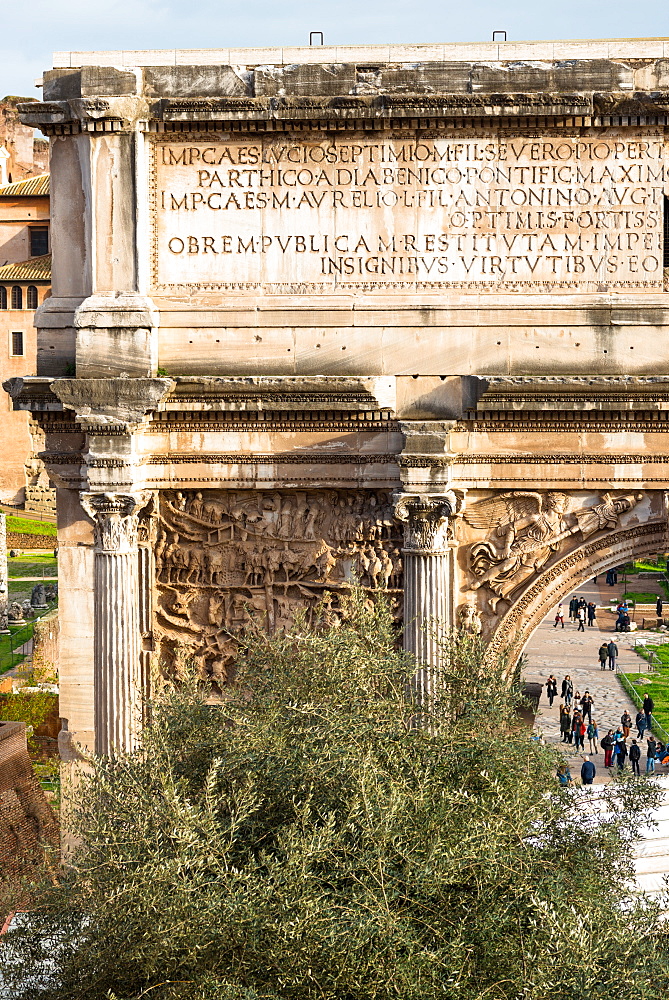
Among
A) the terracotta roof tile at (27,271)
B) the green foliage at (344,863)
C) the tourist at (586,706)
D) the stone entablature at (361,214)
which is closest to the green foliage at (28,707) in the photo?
the tourist at (586,706)

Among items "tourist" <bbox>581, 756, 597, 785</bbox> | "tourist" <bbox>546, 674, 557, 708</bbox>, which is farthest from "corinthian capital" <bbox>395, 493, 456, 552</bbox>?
"tourist" <bbox>546, 674, 557, 708</bbox>

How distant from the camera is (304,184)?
1448cm

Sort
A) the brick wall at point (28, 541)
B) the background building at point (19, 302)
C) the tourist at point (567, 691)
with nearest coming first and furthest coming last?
the tourist at point (567, 691)
the brick wall at point (28, 541)
the background building at point (19, 302)

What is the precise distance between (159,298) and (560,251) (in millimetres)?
4328

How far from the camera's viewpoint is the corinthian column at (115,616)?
14312mm

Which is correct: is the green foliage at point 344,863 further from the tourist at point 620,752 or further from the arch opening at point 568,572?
the tourist at point 620,752

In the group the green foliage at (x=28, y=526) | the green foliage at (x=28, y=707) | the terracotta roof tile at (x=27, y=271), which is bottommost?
the green foliage at (x=28, y=707)

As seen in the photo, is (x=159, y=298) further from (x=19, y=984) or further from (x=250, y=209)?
(x=19, y=984)

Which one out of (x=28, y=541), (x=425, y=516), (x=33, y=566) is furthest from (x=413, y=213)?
(x=28, y=541)

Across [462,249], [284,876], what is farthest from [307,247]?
[284,876]

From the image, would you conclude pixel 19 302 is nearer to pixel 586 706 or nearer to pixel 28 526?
pixel 28 526

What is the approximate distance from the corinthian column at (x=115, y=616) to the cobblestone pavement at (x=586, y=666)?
15312 millimetres

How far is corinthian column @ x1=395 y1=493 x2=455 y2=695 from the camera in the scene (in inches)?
551

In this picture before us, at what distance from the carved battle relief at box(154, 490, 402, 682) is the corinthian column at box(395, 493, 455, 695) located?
12.5 inches
